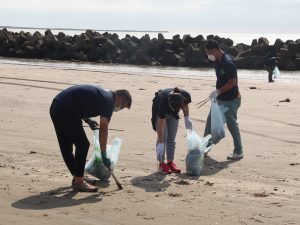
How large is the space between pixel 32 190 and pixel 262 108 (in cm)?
676

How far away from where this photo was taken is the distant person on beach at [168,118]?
6.36 m

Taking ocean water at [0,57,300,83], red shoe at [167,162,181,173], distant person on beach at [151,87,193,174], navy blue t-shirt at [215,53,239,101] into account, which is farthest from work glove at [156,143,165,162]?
ocean water at [0,57,300,83]

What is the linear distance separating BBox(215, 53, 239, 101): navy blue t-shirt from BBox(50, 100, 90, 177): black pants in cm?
244

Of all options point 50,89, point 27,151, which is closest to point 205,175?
point 27,151

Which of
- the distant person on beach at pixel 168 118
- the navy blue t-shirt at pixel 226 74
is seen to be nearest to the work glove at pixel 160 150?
the distant person on beach at pixel 168 118

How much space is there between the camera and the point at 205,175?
6.62 meters

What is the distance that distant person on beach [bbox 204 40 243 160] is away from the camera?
7438 mm

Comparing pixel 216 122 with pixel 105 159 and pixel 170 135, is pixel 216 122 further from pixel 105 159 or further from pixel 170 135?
pixel 105 159

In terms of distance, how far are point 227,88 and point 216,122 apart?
0.45 metres

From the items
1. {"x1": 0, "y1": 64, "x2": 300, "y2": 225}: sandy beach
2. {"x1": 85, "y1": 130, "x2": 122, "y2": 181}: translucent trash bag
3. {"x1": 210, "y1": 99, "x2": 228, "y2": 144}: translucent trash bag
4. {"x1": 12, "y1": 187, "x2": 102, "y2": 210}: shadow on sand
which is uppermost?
{"x1": 210, "y1": 99, "x2": 228, "y2": 144}: translucent trash bag

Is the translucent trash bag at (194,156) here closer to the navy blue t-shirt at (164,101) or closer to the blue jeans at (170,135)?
the blue jeans at (170,135)

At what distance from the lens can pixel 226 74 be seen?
746cm

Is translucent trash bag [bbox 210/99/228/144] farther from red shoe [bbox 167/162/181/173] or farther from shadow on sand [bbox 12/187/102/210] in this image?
shadow on sand [bbox 12/187/102/210]

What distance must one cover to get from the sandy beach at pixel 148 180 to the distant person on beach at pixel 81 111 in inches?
16.2
